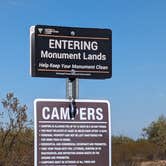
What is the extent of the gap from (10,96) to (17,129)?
1108 millimetres

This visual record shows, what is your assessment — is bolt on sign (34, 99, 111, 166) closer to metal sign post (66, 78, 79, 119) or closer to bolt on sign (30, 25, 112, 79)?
metal sign post (66, 78, 79, 119)

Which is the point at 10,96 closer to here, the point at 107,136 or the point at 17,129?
the point at 17,129

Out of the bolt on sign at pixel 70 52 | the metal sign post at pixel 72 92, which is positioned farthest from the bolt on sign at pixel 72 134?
the bolt on sign at pixel 70 52

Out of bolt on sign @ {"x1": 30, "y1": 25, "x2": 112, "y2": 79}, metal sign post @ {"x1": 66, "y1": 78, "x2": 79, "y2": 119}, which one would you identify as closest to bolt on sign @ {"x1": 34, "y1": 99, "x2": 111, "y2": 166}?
metal sign post @ {"x1": 66, "y1": 78, "x2": 79, "y2": 119}

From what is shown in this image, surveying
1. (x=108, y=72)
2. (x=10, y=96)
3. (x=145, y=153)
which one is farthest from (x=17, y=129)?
(x=145, y=153)

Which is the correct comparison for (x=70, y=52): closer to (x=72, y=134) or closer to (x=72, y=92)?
A: (x=72, y=92)

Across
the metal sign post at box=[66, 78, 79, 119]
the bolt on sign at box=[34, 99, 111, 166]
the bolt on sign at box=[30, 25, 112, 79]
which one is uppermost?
the bolt on sign at box=[30, 25, 112, 79]

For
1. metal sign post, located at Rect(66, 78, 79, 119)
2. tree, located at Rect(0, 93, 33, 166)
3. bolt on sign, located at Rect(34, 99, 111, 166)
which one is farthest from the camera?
tree, located at Rect(0, 93, 33, 166)

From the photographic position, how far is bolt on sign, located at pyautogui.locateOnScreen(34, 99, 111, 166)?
8664 millimetres

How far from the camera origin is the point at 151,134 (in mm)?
72688

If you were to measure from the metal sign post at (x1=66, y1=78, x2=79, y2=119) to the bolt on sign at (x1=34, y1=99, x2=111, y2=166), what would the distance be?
56 millimetres

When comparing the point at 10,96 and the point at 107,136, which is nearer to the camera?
the point at 107,136

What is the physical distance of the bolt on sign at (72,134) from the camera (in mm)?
8664

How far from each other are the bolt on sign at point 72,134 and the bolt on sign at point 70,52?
43 centimetres
